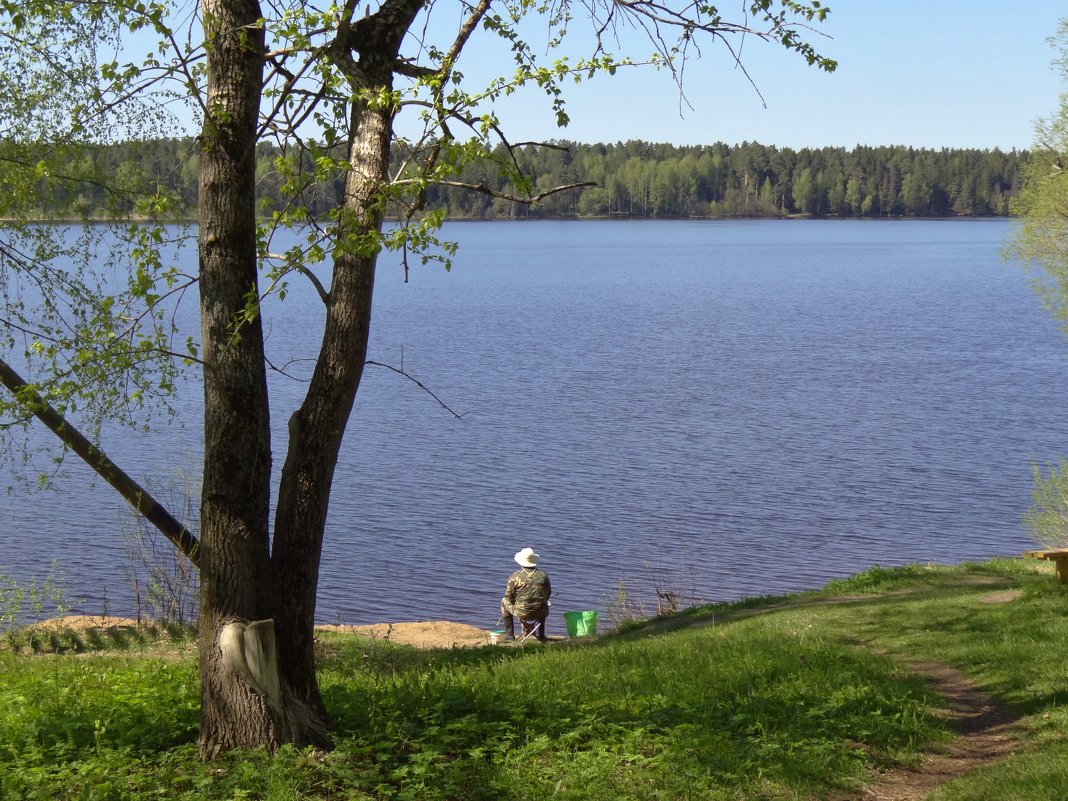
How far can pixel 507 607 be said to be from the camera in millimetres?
15352

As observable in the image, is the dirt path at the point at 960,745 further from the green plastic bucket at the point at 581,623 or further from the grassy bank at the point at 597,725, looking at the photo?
the green plastic bucket at the point at 581,623

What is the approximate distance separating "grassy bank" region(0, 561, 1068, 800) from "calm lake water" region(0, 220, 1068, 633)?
691 cm

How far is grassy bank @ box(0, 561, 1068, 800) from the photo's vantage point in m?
5.85

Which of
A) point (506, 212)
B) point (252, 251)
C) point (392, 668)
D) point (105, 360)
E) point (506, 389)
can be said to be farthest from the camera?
point (506, 212)

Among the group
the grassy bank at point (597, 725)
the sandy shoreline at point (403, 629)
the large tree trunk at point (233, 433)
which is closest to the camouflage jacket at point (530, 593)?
the sandy shoreline at point (403, 629)

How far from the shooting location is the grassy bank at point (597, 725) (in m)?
5.85

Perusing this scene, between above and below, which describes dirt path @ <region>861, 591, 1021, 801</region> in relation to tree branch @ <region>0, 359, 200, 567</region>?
below

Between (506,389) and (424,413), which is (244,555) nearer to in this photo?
(424,413)

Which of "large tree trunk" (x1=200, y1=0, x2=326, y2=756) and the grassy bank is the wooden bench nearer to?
the grassy bank

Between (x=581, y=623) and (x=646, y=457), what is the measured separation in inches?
529

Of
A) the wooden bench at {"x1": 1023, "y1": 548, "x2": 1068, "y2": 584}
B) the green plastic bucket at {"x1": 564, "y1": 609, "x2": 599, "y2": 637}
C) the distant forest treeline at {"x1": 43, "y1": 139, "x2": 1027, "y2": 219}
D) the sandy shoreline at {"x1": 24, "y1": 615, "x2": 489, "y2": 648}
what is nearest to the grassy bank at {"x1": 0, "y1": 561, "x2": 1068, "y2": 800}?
the wooden bench at {"x1": 1023, "y1": 548, "x2": 1068, "y2": 584}

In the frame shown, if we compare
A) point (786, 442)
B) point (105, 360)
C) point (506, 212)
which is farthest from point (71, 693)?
point (506, 212)

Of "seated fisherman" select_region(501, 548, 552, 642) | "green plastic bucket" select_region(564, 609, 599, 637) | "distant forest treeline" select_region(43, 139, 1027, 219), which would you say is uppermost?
"distant forest treeline" select_region(43, 139, 1027, 219)

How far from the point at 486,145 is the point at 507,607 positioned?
10.5 meters
